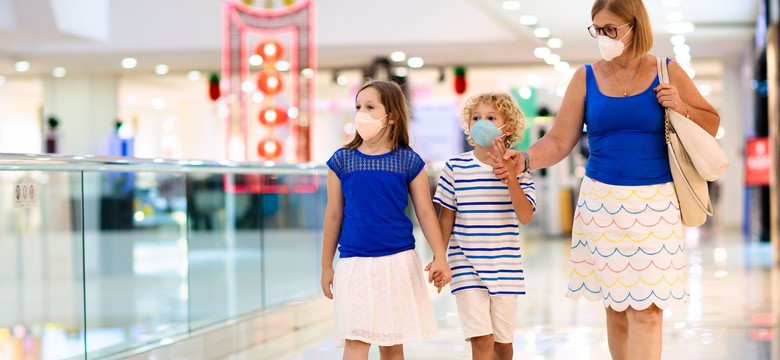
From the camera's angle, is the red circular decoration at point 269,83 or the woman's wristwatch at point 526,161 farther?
the red circular decoration at point 269,83

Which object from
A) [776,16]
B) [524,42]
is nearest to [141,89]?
[524,42]

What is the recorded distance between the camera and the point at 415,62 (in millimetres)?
17641

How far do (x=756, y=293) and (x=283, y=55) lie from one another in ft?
25.3

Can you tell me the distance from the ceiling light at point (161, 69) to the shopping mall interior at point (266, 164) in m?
0.04

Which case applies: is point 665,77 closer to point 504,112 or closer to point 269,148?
point 504,112

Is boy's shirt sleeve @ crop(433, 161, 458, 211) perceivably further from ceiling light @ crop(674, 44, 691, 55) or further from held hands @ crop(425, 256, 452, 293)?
ceiling light @ crop(674, 44, 691, 55)

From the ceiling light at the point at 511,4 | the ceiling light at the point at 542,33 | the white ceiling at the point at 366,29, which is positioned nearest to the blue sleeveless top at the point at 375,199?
the white ceiling at the point at 366,29

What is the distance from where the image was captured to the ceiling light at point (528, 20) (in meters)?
13.3

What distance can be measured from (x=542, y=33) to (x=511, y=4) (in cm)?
219

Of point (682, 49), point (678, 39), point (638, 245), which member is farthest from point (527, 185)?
point (682, 49)

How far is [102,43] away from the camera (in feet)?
52.0

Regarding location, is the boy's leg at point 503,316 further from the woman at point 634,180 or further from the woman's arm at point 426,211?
the woman at point 634,180

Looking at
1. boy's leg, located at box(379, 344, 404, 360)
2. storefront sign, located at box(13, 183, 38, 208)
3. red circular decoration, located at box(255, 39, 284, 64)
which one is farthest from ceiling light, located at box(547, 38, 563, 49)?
boy's leg, located at box(379, 344, 404, 360)

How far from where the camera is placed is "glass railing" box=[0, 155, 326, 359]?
4219mm
